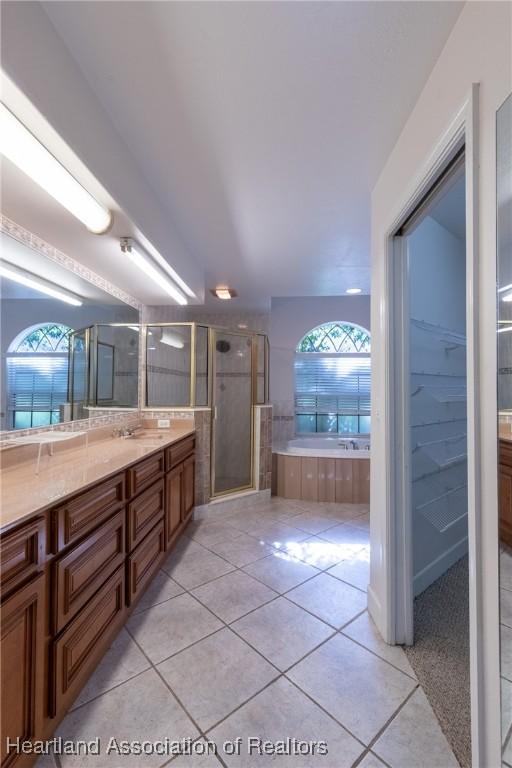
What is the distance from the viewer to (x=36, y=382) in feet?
5.91

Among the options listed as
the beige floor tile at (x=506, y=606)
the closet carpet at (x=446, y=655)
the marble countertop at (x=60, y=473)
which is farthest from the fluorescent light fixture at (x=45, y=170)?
the closet carpet at (x=446, y=655)

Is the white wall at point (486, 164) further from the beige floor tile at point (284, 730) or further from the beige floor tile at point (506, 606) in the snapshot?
the beige floor tile at point (284, 730)

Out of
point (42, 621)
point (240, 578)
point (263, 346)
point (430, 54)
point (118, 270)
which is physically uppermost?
point (430, 54)

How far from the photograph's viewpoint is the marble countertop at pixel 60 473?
1.06 meters

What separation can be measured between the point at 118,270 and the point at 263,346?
2.03 m

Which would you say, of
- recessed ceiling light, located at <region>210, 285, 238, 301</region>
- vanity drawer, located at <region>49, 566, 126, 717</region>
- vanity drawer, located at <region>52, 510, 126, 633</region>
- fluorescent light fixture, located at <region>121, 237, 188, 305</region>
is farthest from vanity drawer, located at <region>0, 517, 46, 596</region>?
→ recessed ceiling light, located at <region>210, 285, 238, 301</region>

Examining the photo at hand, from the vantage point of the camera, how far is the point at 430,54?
3.74ft

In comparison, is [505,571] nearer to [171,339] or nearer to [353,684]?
[353,684]

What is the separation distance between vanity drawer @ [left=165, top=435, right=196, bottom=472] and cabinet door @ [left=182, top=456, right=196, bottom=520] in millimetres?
87

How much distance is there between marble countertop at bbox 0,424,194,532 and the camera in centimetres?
106

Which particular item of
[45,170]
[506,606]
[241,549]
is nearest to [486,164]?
[506,606]

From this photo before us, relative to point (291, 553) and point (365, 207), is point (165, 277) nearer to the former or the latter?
point (365, 207)

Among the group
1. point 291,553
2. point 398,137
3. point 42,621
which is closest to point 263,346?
point 291,553

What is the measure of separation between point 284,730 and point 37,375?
2.00 meters
